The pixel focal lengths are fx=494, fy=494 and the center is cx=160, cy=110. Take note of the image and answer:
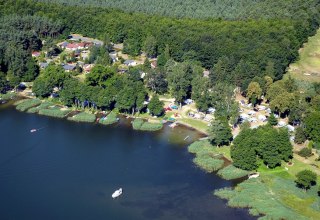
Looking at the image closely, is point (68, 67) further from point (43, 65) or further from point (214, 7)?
point (214, 7)

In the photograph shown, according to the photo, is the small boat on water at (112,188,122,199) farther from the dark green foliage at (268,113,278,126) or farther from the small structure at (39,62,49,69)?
the small structure at (39,62,49,69)

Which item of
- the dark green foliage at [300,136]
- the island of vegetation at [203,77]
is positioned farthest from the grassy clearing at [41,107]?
the dark green foliage at [300,136]

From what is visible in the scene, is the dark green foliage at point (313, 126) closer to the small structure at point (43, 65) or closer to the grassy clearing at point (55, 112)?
the grassy clearing at point (55, 112)

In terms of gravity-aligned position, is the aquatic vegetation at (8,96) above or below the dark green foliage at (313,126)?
below

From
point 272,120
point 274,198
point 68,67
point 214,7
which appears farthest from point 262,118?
point 214,7

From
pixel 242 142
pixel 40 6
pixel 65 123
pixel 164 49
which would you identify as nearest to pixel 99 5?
pixel 40 6

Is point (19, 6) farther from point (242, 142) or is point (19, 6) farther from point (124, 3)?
point (242, 142)
